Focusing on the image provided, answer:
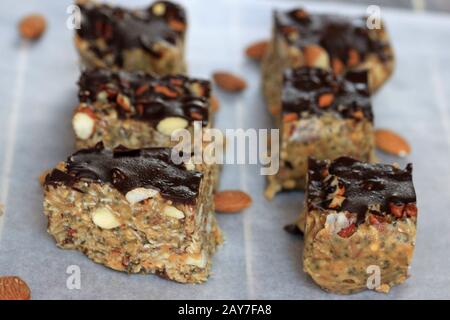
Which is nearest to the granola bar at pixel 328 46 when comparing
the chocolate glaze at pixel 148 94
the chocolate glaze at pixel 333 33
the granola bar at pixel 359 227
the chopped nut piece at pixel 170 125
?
the chocolate glaze at pixel 333 33

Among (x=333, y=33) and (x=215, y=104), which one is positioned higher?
(x=333, y=33)

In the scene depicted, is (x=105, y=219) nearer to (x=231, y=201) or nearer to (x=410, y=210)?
(x=231, y=201)

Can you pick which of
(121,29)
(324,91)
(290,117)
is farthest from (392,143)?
(121,29)

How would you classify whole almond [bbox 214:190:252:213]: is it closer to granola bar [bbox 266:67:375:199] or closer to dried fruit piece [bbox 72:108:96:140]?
granola bar [bbox 266:67:375:199]
